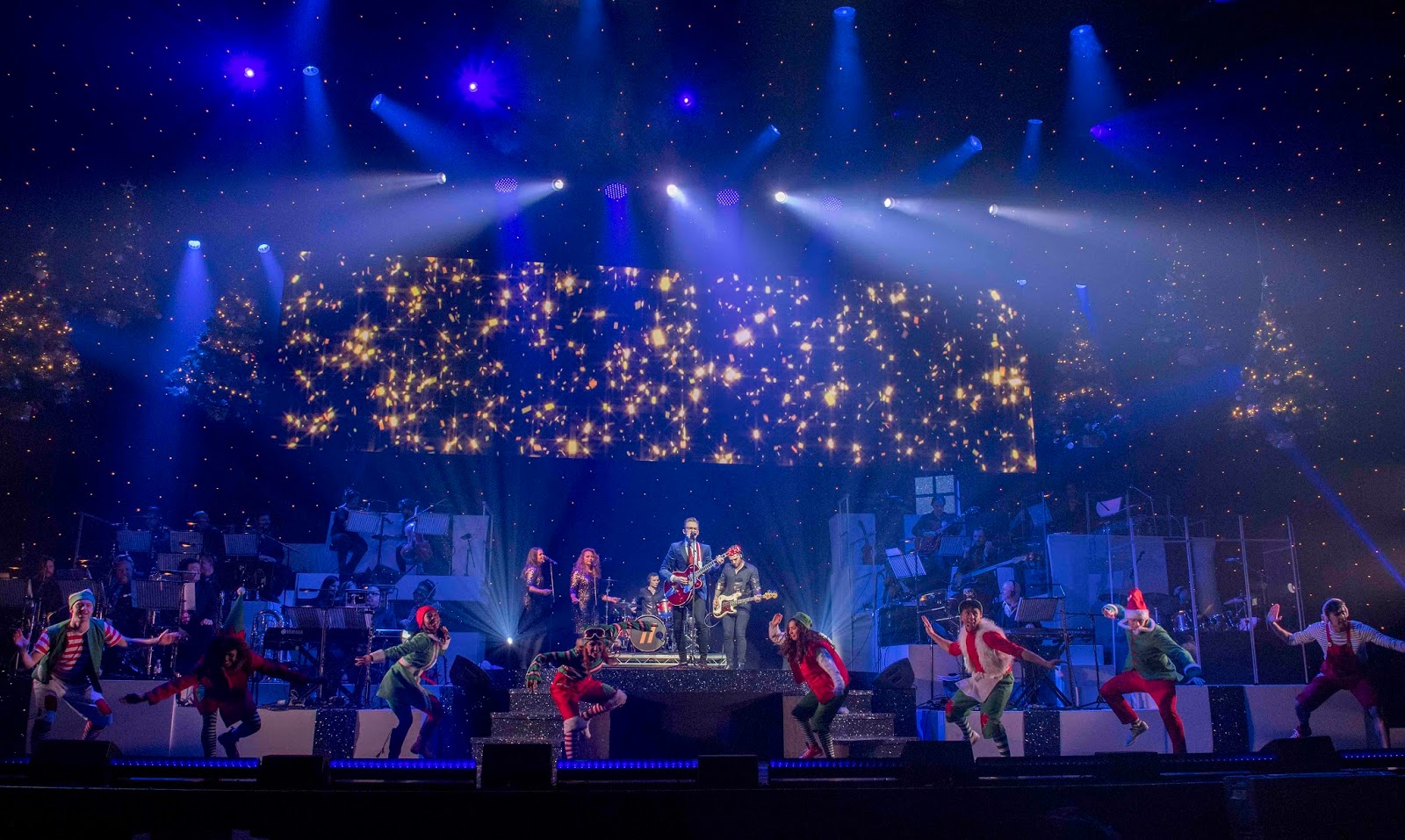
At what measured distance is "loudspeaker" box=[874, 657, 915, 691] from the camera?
10352mm

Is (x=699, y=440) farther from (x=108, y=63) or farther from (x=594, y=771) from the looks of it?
(x=594, y=771)

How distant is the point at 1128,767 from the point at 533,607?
365 inches

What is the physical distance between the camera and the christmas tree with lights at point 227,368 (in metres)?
12.9

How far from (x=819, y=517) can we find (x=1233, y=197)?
7538 mm

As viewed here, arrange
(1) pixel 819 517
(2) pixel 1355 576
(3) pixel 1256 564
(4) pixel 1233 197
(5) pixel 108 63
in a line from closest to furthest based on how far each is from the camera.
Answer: (5) pixel 108 63 < (4) pixel 1233 197 < (2) pixel 1355 576 < (3) pixel 1256 564 < (1) pixel 819 517

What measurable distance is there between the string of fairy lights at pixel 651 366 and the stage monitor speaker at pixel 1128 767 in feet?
31.2

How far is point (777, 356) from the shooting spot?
1404 centimetres

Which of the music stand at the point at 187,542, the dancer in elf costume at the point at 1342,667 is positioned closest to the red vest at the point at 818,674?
the dancer in elf costume at the point at 1342,667

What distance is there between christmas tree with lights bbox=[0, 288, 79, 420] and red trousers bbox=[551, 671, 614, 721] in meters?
7.69

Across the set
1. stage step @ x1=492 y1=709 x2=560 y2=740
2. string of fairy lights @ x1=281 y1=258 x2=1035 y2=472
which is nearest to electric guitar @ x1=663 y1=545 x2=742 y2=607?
stage step @ x1=492 y1=709 x2=560 y2=740

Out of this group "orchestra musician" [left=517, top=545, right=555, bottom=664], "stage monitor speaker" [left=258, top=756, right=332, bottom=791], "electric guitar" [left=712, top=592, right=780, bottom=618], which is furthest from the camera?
"orchestra musician" [left=517, top=545, right=555, bottom=664]

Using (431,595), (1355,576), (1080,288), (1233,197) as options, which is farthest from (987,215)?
(431,595)

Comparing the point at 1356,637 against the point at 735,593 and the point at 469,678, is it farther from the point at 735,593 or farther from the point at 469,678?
the point at 469,678

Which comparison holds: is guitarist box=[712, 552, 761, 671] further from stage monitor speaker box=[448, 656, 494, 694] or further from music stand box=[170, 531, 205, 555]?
music stand box=[170, 531, 205, 555]
